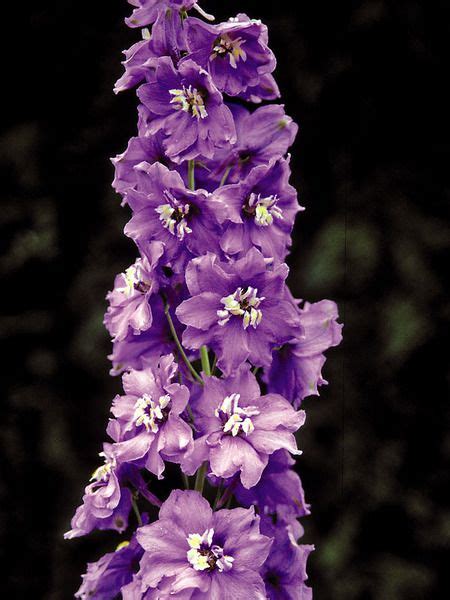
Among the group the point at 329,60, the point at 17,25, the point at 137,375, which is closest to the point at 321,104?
the point at 329,60

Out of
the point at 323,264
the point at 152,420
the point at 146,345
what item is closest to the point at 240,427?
the point at 152,420

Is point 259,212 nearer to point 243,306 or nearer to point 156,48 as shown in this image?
point 243,306

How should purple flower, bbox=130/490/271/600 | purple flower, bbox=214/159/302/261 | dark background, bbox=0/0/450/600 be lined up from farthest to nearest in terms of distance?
dark background, bbox=0/0/450/600, purple flower, bbox=214/159/302/261, purple flower, bbox=130/490/271/600

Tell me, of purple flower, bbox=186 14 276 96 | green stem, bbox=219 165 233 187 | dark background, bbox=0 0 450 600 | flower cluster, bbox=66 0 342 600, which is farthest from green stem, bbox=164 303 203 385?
dark background, bbox=0 0 450 600

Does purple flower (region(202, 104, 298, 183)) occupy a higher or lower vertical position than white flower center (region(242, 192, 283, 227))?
higher

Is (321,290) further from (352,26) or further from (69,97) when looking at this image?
(69,97)

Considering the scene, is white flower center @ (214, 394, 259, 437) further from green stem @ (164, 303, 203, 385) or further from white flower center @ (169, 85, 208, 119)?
white flower center @ (169, 85, 208, 119)

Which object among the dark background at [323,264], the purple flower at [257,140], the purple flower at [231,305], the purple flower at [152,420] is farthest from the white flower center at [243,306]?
the dark background at [323,264]
